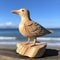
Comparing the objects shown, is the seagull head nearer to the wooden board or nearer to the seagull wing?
the seagull wing

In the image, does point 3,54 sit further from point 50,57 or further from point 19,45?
point 50,57

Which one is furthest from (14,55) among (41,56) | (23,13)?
(23,13)

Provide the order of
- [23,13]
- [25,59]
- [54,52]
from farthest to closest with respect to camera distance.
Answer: [54,52]
[23,13]
[25,59]

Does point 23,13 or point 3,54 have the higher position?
point 23,13

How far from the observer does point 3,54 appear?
978 cm

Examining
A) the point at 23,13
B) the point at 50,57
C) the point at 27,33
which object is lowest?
the point at 50,57

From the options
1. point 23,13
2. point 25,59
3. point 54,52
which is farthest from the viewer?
point 54,52

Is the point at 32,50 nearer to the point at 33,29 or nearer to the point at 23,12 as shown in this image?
the point at 33,29

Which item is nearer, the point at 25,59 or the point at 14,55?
the point at 25,59

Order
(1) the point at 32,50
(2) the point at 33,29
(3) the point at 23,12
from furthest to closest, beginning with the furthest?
1. (3) the point at 23,12
2. (2) the point at 33,29
3. (1) the point at 32,50

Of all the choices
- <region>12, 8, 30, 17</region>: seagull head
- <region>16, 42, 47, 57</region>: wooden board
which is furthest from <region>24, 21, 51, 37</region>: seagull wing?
<region>16, 42, 47, 57</region>: wooden board

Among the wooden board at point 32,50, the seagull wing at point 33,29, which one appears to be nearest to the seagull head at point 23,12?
the seagull wing at point 33,29

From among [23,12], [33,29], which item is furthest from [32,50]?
[23,12]

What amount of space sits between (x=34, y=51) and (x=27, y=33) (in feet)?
2.36
